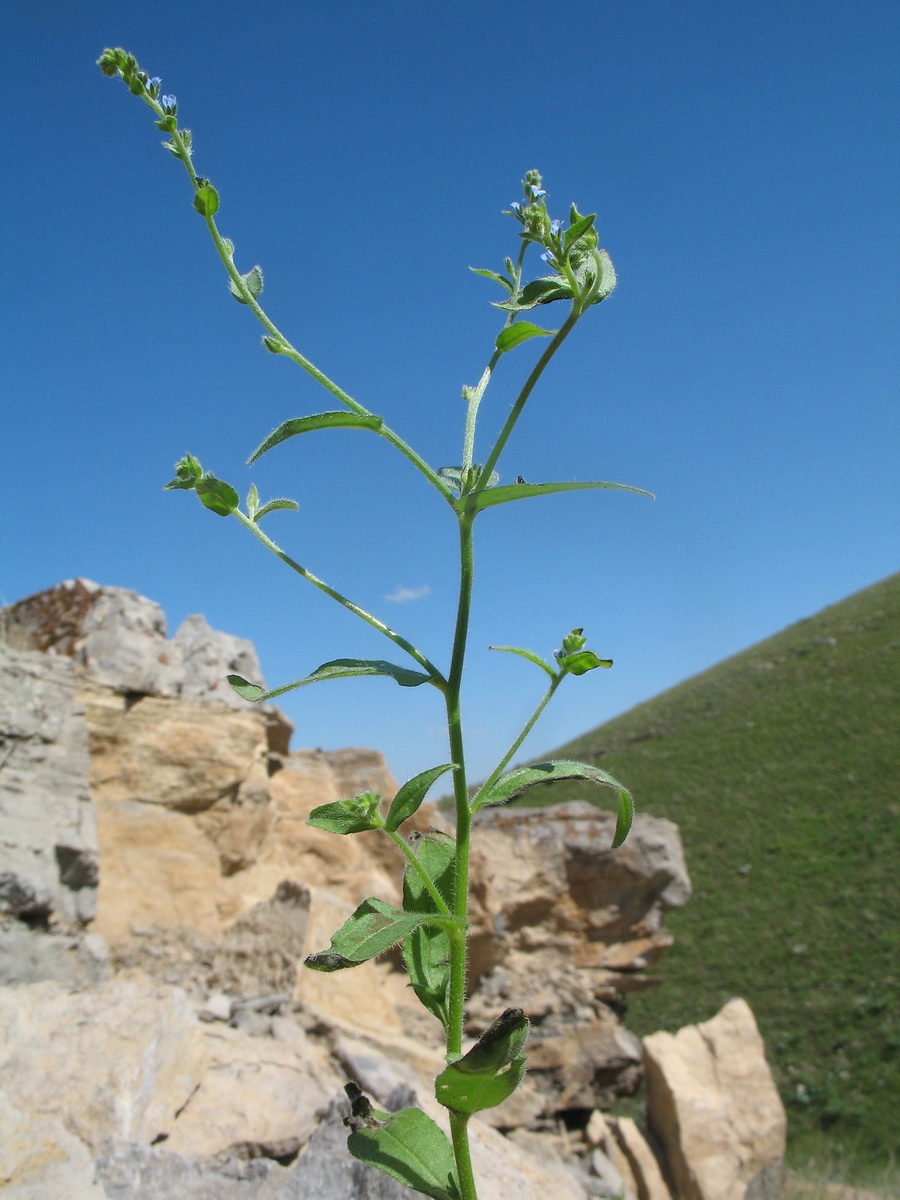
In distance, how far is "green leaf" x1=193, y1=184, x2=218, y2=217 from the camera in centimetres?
152

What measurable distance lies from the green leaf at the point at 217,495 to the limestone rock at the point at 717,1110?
304 inches

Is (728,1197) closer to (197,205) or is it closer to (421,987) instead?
(421,987)

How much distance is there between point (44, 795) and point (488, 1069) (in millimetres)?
Result: 5879

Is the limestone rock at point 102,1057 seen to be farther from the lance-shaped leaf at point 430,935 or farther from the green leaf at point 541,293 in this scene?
the green leaf at point 541,293

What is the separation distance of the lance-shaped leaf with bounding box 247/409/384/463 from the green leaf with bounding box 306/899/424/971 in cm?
95

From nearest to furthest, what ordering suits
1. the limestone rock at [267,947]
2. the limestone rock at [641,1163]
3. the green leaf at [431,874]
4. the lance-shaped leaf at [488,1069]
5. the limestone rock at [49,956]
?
the lance-shaped leaf at [488,1069] < the green leaf at [431,874] < the limestone rock at [49,956] < the limestone rock at [267,947] < the limestone rock at [641,1163]

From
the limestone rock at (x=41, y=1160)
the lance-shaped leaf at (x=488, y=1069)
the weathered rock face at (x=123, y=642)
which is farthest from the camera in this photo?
the weathered rock face at (x=123, y=642)

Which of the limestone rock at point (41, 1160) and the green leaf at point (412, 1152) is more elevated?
the limestone rock at point (41, 1160)

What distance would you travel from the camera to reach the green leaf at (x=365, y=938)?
137 centimetres

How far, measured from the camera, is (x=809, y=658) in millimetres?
42875

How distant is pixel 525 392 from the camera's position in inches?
57.1

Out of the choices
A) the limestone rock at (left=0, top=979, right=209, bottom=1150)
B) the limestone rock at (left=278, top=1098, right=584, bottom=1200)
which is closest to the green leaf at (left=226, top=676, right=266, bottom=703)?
the limestone rock at (left=278, top=1098, right=584, bottom=1200)

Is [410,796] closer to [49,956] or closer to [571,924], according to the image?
[49,956]

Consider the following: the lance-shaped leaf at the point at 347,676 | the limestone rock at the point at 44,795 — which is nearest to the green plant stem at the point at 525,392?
the lance-shaped leaf at the point at 347,676
